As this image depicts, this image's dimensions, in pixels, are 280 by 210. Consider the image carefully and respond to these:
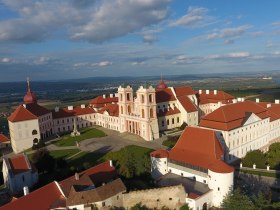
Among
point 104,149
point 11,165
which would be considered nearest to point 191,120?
point 104,149

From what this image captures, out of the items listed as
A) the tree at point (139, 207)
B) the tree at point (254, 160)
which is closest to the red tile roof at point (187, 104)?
the tree at point (254, 160)

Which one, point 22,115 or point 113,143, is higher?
point 22,115

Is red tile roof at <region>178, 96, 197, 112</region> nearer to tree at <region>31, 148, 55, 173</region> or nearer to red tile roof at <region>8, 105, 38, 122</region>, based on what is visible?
red tile roof at <region>8, 105, 38, 122</region>

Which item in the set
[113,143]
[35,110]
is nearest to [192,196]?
Result: [113,143]

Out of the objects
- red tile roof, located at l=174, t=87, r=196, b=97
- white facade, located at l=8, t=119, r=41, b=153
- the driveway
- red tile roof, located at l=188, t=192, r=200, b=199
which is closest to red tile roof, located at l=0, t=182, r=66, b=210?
red tile roof, located at l=188, t=192, r=200, b=199

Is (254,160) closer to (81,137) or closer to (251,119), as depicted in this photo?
(251,119)

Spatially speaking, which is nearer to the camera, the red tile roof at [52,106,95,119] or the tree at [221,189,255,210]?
the tree at [221,189,255,210]

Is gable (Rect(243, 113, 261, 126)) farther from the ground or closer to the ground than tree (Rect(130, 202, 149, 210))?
farther from the ground
